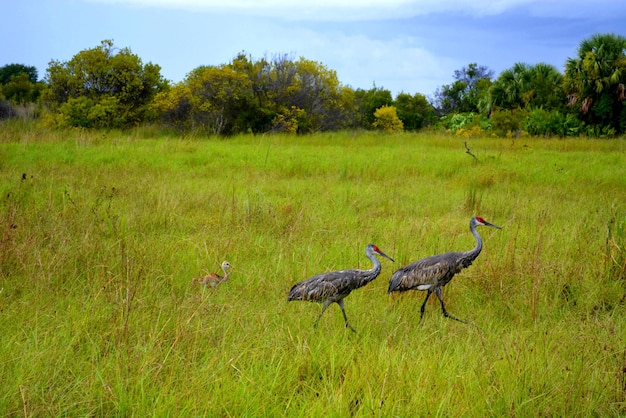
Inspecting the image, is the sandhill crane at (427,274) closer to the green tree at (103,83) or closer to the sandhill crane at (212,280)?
the sandhill crane at (212,280)

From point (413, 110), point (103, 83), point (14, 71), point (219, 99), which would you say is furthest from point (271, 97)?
point (14, 71)

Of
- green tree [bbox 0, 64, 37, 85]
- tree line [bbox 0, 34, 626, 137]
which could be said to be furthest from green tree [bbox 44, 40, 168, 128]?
green tree [bbox 0, 64, 37, 85]

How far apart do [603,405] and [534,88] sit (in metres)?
30.4

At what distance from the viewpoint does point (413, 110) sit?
42.9 m

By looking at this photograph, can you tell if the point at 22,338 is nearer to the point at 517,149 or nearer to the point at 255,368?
the point at 255,368

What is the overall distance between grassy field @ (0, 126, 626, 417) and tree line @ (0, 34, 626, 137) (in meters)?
10.5

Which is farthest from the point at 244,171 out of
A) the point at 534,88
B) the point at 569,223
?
the point at 534,88

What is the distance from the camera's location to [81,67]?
2272cm

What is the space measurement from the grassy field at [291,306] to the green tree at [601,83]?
19.0 meters

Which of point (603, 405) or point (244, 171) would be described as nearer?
point (603, 405)

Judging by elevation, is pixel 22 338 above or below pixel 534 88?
below

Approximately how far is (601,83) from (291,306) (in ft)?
87.9

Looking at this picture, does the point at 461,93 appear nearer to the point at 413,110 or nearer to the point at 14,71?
the point at 413,110

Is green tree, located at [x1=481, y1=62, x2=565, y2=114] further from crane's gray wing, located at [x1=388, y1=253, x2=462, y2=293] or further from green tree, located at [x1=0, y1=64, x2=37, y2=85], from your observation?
green tree, located at [x1=0, y1=64, x2=37, y2=85]
